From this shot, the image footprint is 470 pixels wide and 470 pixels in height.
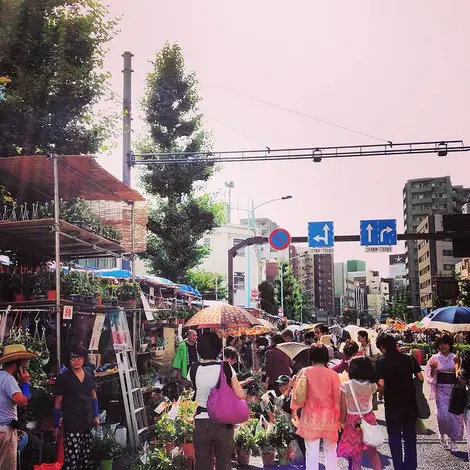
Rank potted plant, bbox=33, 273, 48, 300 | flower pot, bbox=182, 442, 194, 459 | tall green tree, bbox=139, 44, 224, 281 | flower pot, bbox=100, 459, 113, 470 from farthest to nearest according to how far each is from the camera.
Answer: tall green tree, bbox=139, 44, 224, 281 → potted plant, bbox=33, 273, 48, 300 → flower pot, bbox=100, 459, 113, 470 → flower pot, bbox=182, 442, 194, 459

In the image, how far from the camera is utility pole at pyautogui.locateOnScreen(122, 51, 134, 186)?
1905cm

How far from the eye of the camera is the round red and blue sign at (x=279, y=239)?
20.6 m

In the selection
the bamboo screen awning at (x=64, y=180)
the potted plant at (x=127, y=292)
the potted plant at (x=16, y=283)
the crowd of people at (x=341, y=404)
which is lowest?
the crowd of people at (x=341, y=404)

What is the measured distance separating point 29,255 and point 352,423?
26.7ft

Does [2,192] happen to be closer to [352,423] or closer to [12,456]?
[12,456]

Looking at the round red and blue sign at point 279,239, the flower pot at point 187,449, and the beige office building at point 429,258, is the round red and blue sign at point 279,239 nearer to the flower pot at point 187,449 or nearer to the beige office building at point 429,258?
the flower pot at point 187,449

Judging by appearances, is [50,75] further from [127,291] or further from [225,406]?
[225,406]

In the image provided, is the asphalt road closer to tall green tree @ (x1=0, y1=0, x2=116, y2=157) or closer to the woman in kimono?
the woman in kimono

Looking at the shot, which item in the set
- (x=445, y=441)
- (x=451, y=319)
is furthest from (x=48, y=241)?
(x=451, y=319)

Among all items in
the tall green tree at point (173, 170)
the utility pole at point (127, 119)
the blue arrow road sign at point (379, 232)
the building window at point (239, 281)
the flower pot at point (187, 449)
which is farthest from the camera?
the building window at point (239, 281)

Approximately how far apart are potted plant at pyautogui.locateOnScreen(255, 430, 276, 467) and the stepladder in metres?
2.14

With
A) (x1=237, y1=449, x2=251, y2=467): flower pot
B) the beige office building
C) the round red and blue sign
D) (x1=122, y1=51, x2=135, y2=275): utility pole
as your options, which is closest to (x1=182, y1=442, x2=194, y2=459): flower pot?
(x1=237, y1=449, x2=251, y2=467): flower pot

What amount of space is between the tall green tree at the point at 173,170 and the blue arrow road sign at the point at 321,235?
633cm

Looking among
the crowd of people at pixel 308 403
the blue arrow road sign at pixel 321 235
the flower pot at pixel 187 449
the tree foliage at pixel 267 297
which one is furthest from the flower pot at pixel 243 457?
the tree foliage at pixel 267 297
